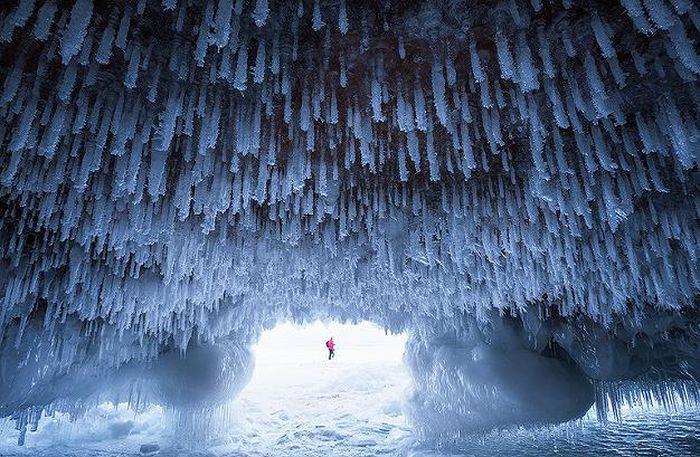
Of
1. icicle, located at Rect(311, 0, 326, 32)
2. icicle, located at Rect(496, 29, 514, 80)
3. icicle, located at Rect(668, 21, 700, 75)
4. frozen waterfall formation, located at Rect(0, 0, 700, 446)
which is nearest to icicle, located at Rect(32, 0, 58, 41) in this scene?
frozen waterfall formation, located at Rect(0, 0, 700, 446)

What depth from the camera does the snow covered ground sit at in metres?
12.0

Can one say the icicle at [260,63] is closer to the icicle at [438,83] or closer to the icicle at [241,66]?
the icicle at [241,66]

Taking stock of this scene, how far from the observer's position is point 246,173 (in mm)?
4141

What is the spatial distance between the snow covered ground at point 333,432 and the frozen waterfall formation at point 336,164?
207 inches

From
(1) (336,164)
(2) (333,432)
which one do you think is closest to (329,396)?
(2) (333,432)

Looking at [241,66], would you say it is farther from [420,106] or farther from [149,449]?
[149,449]

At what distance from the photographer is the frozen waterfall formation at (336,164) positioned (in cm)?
281

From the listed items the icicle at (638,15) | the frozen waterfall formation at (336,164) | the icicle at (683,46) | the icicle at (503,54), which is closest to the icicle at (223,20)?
the frozen waterfall formation at (336,164)

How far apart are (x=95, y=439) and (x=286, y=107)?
56.3 feet

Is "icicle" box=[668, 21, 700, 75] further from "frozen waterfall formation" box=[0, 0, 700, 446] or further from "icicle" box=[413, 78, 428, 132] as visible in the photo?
"icicle" box=[413, 78, 428, 132]

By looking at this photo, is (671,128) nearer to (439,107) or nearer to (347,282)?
(439,107)

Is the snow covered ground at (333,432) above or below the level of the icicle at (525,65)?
below

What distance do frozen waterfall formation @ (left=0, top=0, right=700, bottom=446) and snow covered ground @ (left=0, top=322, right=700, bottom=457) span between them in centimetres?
525

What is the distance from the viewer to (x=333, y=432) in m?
14.3
